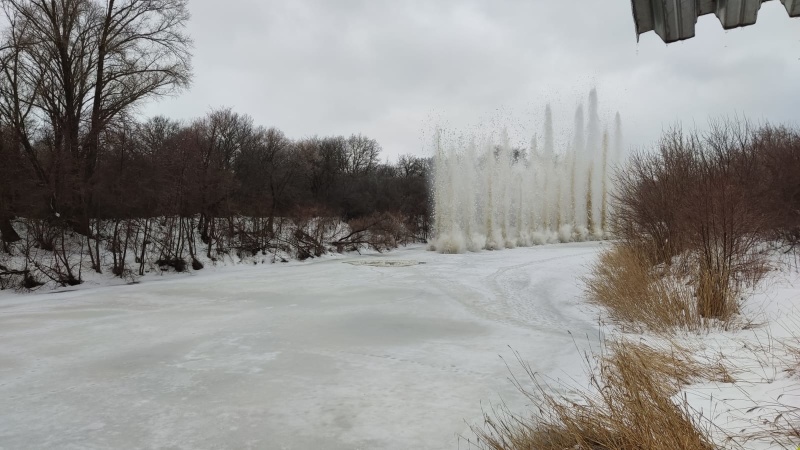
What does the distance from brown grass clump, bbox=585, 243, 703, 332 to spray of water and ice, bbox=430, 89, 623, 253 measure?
20.4 meters

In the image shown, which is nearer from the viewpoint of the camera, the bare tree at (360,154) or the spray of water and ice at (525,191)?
the spray of water and ice at (525,191)

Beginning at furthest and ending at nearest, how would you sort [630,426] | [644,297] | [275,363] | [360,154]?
[360,154], [644,297], [275,363], [630,426]

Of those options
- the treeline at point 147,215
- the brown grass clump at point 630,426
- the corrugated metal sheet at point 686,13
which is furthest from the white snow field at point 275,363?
the treeline at point 147,215

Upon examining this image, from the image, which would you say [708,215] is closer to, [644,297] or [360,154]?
[644,297]

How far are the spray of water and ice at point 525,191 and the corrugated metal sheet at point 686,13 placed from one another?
29842 millimetres

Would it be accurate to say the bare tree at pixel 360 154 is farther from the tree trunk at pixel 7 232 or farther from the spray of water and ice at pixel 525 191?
the tree trunk at pixel 7 232

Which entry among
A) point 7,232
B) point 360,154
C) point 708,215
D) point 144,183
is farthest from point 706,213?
point 360,154

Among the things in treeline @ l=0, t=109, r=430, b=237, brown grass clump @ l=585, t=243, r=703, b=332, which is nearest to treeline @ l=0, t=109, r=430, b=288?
treeline @ l=0, t=109, r=430, b=237

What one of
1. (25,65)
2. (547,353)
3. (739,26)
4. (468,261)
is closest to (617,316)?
(547,353)

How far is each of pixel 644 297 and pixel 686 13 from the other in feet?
26.2

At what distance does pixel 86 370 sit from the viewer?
7500 mm

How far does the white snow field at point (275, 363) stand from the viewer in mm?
5227

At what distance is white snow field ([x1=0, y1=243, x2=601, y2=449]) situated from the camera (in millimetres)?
5227

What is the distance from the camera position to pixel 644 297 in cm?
938
